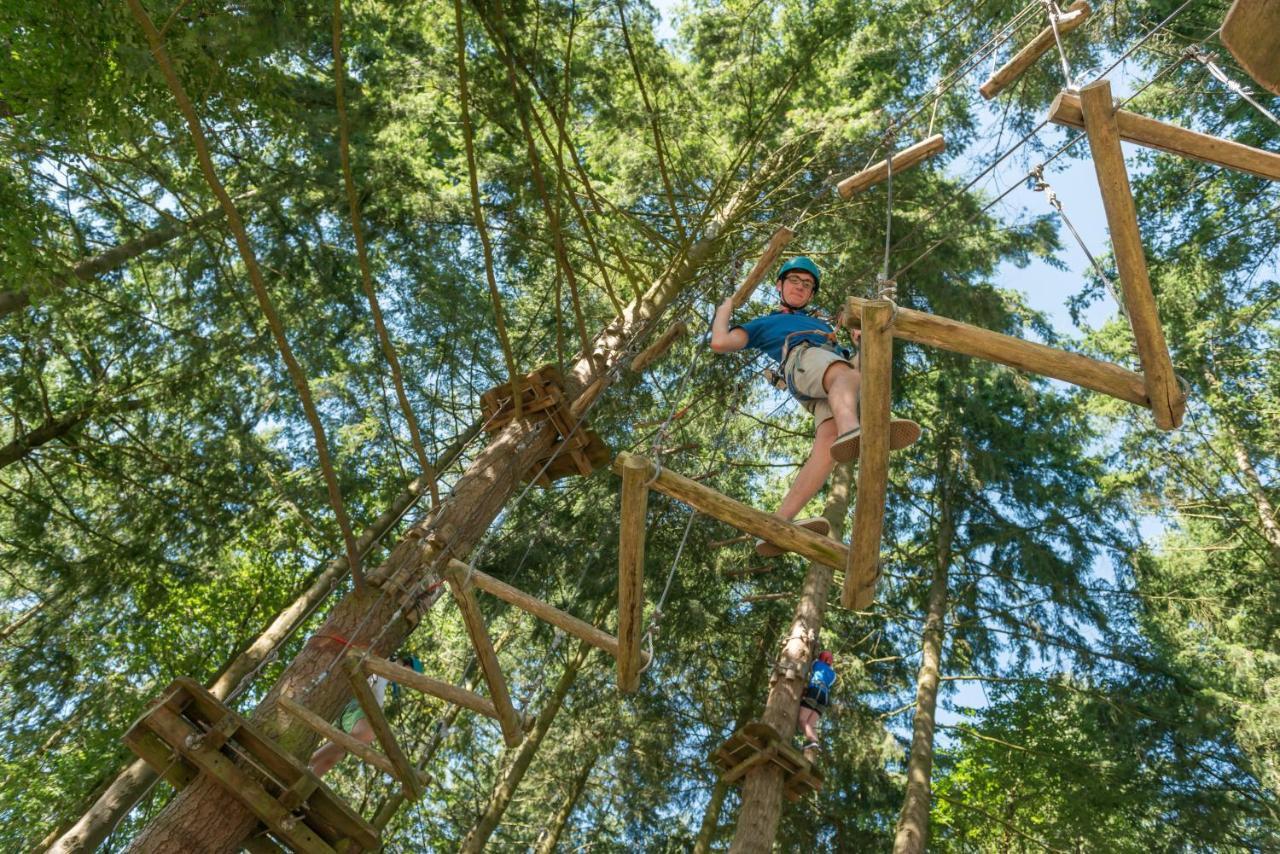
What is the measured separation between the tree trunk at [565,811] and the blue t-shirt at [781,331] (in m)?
7.09

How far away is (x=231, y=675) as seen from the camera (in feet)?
28.1

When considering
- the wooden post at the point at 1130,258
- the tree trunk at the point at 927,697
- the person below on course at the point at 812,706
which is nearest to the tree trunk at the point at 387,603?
Result: the person below on course at the point at 812,706

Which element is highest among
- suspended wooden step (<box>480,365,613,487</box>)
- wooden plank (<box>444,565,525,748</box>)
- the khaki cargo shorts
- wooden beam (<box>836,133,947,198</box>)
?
wooden beam (<box>836,133,947,198</box>)

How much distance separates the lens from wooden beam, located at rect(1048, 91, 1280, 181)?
312 centimetres

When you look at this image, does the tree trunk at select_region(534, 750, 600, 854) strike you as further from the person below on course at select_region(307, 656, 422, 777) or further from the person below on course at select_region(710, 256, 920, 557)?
the person below on course at select_region(710, 256, 920, 557)

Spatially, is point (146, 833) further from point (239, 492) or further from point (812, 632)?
point (239, 492)

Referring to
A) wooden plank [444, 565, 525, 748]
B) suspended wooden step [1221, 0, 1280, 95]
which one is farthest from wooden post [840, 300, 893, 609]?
suspended wooden step [1221, 0, 1280, 95]

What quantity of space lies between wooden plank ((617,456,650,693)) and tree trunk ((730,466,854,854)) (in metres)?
2.71

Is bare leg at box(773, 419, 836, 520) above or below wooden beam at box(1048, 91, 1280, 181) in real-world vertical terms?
below

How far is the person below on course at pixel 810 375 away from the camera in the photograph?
377 centimetres

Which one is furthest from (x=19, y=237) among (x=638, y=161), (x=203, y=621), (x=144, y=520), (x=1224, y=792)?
(x=1224, y=792)

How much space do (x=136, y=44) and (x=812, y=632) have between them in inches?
238

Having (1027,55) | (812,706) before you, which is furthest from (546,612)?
(1027,55)

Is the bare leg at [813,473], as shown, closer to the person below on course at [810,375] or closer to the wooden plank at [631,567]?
the person below on course at [810,375]
